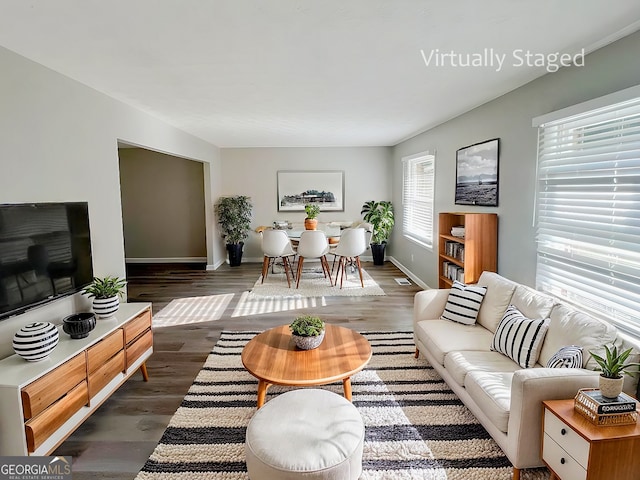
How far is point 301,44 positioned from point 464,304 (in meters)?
2.28

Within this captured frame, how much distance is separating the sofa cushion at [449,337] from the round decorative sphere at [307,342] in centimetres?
86

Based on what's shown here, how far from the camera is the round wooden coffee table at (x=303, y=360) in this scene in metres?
2.36

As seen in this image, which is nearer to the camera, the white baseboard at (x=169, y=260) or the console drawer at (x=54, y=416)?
the console drawer at (x=54, y=416)

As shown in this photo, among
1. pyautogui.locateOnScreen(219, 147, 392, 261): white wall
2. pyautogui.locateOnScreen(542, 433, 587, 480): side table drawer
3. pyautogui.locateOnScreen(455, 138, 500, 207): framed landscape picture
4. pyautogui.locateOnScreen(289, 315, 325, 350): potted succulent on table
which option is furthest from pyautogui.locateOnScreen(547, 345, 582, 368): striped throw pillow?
pyautogui.locateOnScreen(219, 147, 392, 261): white wall

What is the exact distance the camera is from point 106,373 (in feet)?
8.36

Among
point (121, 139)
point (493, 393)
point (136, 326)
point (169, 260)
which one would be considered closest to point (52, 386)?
point (136, 326)

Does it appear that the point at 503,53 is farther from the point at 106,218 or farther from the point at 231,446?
the point at 106,218

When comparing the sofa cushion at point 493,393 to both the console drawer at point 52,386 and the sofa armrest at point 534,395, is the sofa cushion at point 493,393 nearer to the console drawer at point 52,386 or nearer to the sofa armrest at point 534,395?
the sofa armrest at point 534,395

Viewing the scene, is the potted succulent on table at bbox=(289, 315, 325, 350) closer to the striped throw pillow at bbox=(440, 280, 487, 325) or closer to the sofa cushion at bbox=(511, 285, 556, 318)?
the striped throw pillow at bbox=(440, 280, 487, 325)

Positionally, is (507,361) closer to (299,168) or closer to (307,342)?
(307,342)

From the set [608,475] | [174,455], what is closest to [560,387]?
[608,475]

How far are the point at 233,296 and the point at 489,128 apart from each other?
389cm

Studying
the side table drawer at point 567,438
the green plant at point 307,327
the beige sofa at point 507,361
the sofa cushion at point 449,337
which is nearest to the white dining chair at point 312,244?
the beige sofa at point 507,361

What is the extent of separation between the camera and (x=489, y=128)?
156 inches
